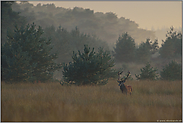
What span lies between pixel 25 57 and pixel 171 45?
27304 mm

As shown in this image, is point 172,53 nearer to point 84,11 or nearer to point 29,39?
point 29,39

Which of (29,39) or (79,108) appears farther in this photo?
(29,39)

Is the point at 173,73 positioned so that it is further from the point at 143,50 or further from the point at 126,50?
the point at 126,50

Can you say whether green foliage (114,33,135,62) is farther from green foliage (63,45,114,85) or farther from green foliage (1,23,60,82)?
green foliage (63,45,114,85)

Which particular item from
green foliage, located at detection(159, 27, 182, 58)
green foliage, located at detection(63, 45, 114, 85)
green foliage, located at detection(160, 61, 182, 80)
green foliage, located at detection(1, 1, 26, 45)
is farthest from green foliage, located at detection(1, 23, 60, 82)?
green foliage, located at detection(159, 27, 182, 58)

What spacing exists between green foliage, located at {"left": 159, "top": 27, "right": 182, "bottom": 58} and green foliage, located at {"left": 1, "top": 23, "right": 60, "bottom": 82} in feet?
76.9

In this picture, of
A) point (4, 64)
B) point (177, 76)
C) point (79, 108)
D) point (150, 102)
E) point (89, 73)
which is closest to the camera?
point (79, 108)

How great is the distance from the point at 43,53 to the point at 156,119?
1029 cm

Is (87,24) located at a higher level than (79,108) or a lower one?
higher

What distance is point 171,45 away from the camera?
31656mm

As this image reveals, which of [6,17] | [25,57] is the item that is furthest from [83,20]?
[25,57]

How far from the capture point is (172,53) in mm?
31875

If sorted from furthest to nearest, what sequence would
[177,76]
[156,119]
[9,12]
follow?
[9,12] < [177,76] < [156,119]

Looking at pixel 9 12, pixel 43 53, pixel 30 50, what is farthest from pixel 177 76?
pixel 9 12
